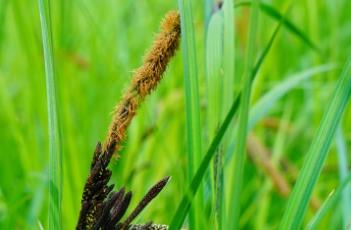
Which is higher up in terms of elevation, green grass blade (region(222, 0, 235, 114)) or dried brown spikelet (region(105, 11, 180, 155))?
green grass blade (region(222, 0, 235, 114))

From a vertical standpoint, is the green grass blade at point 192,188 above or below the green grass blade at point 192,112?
below

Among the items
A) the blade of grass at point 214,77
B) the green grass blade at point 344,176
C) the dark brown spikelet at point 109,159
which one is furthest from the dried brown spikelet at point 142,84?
the green grass blade at point 344,176

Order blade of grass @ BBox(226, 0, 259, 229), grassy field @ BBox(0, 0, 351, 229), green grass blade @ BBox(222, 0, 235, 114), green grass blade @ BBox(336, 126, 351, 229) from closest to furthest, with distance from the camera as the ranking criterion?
blade of grass @ BBox(226, 0, 259, 229), grassy field @ BBox(0, 0, 351, 229), green grass blade @ BBox(222, 0, 235, 114), green grass blade @ BBox(336, 126, 351, 229)

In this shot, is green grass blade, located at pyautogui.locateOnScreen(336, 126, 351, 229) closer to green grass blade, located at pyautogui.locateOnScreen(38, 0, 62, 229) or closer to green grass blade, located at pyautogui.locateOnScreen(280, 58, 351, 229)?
green grass blade, located at pyautogui.locateOnScreen(280, 58, 351, 229)

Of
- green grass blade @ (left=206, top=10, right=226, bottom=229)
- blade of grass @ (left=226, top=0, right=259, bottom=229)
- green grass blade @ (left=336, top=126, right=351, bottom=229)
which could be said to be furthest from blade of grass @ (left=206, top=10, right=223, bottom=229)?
green grass blade @ (left=336, top=126, right=351, bottom=229)

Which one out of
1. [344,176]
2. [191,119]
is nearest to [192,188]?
[191,119]

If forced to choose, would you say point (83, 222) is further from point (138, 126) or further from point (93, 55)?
point (93, 55)

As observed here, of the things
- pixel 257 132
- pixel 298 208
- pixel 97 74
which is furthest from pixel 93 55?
pixel 298 208

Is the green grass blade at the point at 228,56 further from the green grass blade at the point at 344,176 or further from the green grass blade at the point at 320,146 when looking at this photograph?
the green grass blade at the point at 344,176
